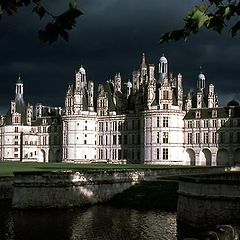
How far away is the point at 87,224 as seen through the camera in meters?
24.1

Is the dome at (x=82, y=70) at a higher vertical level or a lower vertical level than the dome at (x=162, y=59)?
lower

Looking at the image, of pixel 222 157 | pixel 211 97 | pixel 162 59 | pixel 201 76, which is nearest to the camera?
pixel 222 157

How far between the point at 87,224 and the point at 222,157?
56.7 m

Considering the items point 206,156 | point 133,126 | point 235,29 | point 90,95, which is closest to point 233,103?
point 206,156

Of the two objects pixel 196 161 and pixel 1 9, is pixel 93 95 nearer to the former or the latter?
pixel 196 161

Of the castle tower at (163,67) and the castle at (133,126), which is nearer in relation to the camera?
the castle at (133,126)

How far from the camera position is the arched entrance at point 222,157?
77250 millimetres

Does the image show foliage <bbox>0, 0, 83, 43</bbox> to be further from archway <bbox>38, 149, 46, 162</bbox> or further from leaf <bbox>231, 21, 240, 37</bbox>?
archway <bbox>38, 149, 46, 162</bbox>

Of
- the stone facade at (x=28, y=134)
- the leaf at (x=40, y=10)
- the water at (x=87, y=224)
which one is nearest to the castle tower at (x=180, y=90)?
the stone facade at (x=28, y=134)

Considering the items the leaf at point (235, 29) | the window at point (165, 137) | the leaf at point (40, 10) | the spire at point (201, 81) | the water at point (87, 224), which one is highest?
the spire at point (201, 81)

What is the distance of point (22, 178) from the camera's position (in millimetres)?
30953

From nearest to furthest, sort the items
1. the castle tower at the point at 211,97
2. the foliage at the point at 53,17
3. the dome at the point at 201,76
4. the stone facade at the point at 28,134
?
the foliage at the point at 53,17 < the castle tower at the point at 211,97 < the dome at the point at 201,76 < the stone facade at the point at 28,134

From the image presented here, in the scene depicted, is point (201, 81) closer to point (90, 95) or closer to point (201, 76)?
point (201, 76)

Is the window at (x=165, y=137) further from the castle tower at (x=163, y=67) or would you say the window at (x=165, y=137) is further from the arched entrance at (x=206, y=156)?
the castle tower at (x=163, y=67)
